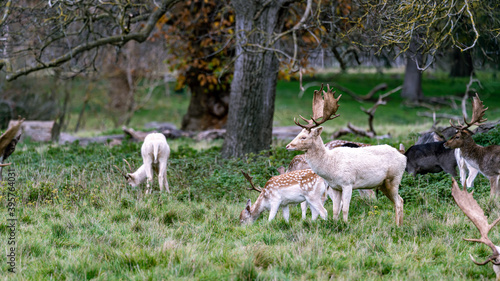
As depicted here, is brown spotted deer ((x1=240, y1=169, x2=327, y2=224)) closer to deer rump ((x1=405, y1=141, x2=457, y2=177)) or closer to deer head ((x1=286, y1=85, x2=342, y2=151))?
deer head ((x1=286, y1=85, x2=342, y2=151))

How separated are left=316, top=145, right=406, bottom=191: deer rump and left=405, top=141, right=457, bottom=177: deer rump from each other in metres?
2.87

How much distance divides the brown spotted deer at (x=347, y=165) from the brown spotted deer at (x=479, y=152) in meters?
1.99

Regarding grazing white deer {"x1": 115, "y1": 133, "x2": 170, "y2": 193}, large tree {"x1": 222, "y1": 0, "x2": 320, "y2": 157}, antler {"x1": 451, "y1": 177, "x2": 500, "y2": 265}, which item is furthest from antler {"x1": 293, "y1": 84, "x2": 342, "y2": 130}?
large tree {"x1": 222, "y1": 0, "x2": 320, "y2": 157}

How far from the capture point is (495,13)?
901 centimetres

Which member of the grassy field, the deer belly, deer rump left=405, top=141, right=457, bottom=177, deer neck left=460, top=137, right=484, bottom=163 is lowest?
the grassy field

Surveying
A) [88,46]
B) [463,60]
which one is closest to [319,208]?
[463,60]

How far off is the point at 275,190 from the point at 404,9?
355 centimetres

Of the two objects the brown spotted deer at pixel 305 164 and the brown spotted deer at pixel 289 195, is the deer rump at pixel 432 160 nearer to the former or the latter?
the brown spotted deer at pixel 305 164

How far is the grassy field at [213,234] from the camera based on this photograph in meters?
4.80

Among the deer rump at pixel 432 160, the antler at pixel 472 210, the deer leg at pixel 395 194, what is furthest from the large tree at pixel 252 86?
the antler at pixel 472 210

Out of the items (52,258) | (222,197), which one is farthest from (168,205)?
(52,258)

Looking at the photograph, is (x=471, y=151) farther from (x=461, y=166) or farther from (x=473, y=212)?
(x=473, y=212)

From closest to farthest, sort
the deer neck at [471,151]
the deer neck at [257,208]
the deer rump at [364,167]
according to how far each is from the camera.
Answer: the deer rump at [364,167]
the deer neck at [257,208]
the deer neck at [471,151]

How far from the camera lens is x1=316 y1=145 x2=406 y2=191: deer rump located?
611cm
